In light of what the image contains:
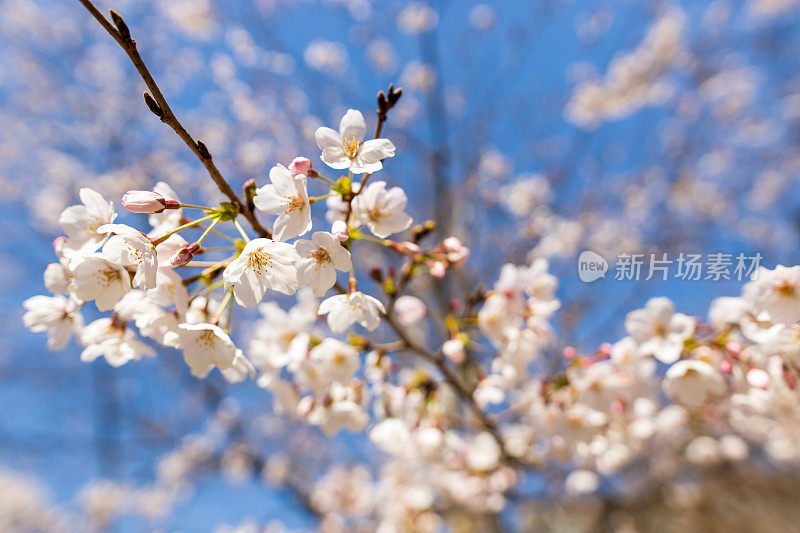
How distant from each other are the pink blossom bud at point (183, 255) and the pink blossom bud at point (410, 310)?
0.94 m

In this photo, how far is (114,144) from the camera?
5.92 metres

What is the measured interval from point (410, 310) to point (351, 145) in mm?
864

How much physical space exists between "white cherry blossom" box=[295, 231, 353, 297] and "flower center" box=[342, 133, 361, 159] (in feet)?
0.80

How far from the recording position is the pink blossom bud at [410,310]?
5.61 ft

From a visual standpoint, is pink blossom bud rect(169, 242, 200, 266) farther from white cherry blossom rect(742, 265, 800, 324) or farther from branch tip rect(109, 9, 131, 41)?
white cherry blossom rect(742, 265, 800, 324)

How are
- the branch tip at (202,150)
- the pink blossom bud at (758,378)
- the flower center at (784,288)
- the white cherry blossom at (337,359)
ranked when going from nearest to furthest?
the branch tip at (202,150) < the flower center at (784,288) < the pink blossom bud at (758,378) < the white cherry blossom at (337,359)

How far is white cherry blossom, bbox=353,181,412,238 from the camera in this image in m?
1.13

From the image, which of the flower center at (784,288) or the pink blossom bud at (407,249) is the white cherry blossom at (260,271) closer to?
the pink blossom bud at (407,249)

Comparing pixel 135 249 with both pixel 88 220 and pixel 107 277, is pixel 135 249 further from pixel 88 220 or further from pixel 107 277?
pixel 88 220

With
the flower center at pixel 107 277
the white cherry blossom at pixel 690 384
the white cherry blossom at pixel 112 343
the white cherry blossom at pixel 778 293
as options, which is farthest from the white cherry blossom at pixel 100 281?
the white cherry blossom at pixel 778 293

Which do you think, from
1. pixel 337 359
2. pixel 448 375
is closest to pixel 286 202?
pixel 337 359

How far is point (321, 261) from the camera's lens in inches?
42.4

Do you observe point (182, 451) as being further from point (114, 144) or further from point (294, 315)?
point (294, 315)

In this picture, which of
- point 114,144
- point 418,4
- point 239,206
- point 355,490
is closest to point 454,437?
point 239,206
